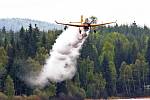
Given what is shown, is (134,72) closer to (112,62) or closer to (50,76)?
(112,62)

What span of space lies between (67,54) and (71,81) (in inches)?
686

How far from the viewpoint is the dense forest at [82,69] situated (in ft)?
478

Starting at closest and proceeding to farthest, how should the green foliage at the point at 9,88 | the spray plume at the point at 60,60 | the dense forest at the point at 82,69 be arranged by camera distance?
the spray plume at the point at 60,60, the green foliage at the point at 9,88, the dense forest at the point at 82,69

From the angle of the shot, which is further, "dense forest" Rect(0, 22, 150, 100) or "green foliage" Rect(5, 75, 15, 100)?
"dense forest" Rect(0, 22, 150, 100)

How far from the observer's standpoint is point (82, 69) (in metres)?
171

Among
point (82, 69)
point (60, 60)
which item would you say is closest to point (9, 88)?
point (60, 60)

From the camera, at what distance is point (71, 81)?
158 meters

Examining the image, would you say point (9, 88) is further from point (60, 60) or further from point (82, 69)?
point (82, 69)

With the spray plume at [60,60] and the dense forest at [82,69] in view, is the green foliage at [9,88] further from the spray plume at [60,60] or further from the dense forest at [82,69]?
the spray plume at [60,60]

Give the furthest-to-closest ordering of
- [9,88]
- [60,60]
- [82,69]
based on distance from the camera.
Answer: [82,69], [9,88], [60,60]

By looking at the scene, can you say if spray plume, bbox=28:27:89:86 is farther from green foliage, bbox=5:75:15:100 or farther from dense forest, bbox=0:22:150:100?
green foliage, bbox=5:75:15:100

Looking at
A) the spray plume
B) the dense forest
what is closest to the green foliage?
the dense forest

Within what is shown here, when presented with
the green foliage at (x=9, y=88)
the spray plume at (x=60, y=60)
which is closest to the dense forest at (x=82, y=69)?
the green foliage at (x=9, y=88)

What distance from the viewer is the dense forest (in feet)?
478
